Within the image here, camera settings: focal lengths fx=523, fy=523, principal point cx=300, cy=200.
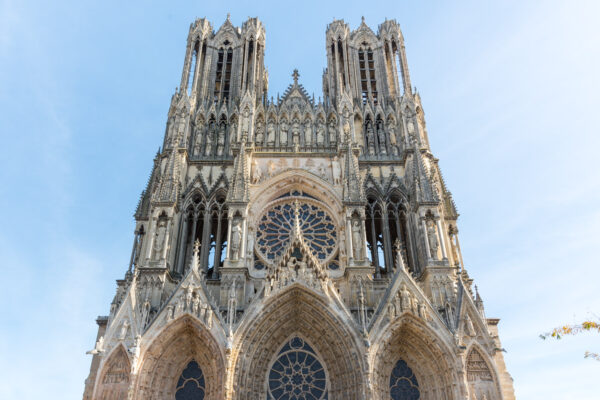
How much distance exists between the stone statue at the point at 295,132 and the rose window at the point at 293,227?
3235 millimetres

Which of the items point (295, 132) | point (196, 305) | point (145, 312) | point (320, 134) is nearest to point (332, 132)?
point (320, 134)

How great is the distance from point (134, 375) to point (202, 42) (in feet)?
60.3

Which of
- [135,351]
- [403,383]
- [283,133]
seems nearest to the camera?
[135,351]

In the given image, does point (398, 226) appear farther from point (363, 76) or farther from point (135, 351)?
point (135, 351)

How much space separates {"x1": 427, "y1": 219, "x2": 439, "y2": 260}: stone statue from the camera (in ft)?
65.8

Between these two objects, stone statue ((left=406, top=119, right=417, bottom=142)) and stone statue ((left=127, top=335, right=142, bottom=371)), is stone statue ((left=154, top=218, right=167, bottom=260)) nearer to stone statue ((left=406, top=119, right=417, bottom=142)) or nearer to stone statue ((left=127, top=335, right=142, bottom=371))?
stone statue ((left=127, top=335, right=142, bottom=371))

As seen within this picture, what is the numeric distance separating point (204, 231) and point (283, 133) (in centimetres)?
660

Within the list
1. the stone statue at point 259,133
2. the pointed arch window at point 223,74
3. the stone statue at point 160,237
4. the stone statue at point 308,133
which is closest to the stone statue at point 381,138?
the stone statue at point 308,133

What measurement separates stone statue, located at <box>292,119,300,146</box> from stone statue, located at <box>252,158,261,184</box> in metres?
2.15

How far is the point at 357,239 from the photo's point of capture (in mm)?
20609

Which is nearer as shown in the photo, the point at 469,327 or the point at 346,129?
the point at 469,327

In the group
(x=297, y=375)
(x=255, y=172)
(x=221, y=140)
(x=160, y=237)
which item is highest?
(x=221, y=140)

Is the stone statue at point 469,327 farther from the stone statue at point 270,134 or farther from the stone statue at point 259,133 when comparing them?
the stone statue at point 259,133

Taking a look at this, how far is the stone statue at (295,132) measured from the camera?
24.8m
